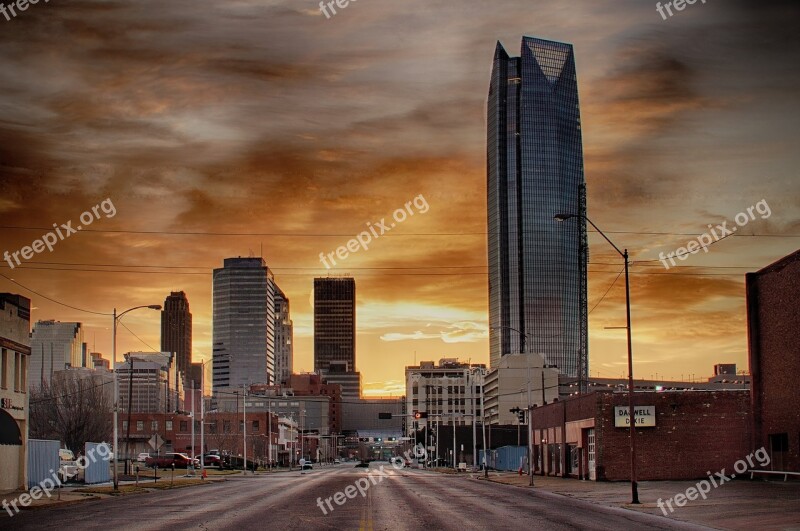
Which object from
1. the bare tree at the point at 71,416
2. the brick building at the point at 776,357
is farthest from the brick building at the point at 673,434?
the bare tree at the point at 71,416

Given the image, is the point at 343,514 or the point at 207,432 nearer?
the point at 343,514

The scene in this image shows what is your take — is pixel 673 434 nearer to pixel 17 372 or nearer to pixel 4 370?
pixel 17 372

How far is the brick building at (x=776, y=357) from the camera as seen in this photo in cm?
5422

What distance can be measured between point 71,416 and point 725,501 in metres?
97.7

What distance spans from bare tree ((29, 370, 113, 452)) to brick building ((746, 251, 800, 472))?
82.3 m

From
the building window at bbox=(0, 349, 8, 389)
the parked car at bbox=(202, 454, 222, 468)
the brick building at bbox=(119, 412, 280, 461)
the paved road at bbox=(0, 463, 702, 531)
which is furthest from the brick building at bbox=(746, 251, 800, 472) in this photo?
the brick building at bbox=(119, 412, 280, 461)

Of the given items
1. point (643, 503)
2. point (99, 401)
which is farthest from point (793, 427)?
point (99, 401)

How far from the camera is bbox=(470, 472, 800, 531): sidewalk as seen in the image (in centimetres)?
3042

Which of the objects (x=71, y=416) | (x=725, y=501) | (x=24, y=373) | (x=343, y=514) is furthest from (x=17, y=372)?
(x=71, y=416)

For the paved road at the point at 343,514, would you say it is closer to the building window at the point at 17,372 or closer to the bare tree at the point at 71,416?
the building window at the point at 17,372

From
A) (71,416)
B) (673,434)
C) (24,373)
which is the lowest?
(71,416)

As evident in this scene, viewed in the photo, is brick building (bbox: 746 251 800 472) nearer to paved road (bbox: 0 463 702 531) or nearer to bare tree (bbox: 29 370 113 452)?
paved road (bbox: 0 463 702 531)

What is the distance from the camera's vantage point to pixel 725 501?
39.2 metres

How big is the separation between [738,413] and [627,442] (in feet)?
→ 24.0
